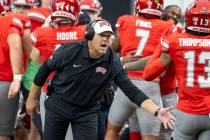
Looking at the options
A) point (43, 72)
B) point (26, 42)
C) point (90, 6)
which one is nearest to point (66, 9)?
point (26, 42)

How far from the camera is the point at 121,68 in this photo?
5.75 meters

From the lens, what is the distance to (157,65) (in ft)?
19.2

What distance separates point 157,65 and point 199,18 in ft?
1.70

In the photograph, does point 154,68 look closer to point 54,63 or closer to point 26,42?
point 54,63

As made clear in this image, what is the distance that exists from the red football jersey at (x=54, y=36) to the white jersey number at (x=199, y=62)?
1.29m

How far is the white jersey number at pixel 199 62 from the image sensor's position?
559 centimetres

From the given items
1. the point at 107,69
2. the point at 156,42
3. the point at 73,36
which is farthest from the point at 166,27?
the point at 107,69

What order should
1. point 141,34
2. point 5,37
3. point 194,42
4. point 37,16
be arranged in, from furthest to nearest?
point 37,16 → point 141,34 → point 5,37 → point 194,42

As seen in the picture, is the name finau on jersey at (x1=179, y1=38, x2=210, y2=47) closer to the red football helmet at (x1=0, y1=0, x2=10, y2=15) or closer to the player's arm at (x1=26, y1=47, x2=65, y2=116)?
the player's arm at (x1=26, y1=47, x2=65, y2=116)

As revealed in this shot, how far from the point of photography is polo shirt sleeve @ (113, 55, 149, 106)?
5.61 meters

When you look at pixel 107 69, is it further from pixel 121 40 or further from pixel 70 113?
pixel 121 40

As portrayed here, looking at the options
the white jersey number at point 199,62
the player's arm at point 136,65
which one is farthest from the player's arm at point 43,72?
the player's arm at point 136,65

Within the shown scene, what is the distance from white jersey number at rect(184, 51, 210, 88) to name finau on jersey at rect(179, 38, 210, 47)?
64 mm

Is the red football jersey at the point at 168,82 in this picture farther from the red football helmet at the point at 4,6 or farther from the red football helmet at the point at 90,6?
the red football helmet at the point at 90,6
